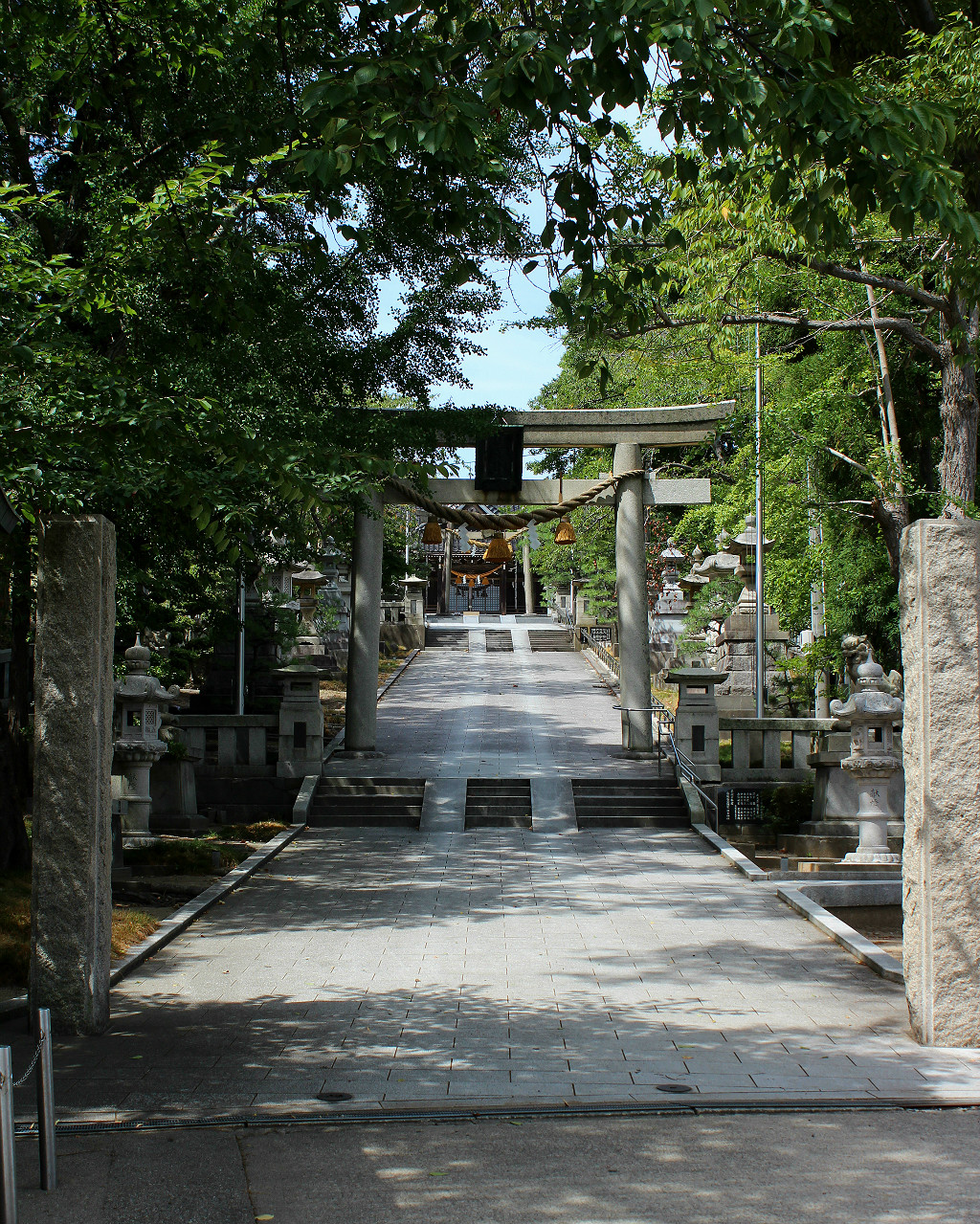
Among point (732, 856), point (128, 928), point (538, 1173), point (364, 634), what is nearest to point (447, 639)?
point (364, 634)

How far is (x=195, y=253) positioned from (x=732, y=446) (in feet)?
104

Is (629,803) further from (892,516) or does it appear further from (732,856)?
(892,516)

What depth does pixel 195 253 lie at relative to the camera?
26.3 ft

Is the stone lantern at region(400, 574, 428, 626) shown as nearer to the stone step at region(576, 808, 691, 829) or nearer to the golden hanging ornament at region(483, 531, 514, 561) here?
the golden hanging ornament at region(483, 531, 514, 561)

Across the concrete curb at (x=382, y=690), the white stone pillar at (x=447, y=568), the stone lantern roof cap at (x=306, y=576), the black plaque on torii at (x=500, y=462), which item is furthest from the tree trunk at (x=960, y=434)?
the white stone pillar at (x=447, y=568)

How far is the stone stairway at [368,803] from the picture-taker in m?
15.3

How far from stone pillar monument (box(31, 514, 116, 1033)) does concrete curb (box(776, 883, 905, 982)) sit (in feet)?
17.1

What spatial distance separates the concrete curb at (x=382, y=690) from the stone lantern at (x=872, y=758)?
27.7 ft

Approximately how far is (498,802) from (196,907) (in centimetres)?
649

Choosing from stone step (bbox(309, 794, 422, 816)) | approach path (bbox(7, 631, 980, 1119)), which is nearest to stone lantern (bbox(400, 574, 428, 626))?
stone step (bbox(309, 794, 422, 816))

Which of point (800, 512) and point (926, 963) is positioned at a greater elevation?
point (800, 512)

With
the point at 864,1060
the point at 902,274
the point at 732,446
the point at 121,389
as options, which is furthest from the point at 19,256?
the point at 732,446

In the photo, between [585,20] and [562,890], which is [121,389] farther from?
[562,890]

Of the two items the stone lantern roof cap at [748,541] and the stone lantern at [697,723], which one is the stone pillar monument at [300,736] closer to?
the stone lantern at [697,723]
